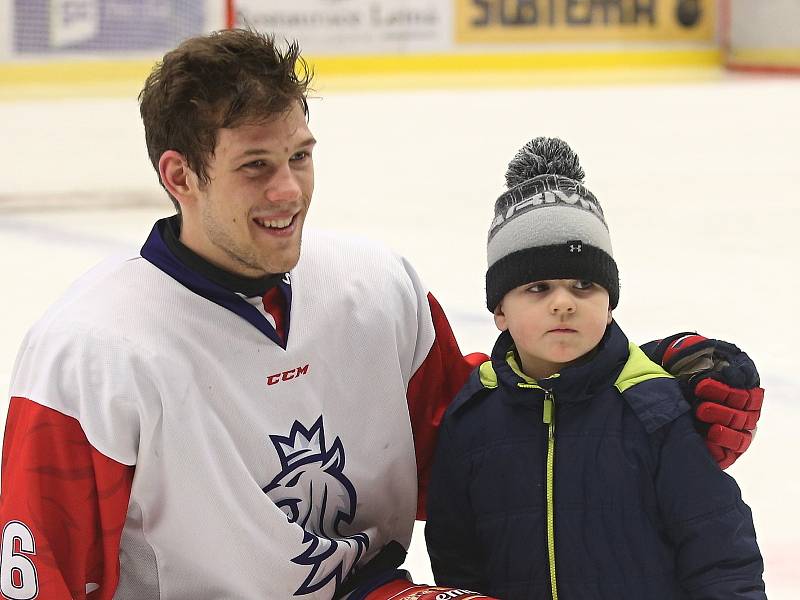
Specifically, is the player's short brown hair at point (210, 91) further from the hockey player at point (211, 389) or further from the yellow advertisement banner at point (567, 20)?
the yellow advertisement banner at point (567, 20)

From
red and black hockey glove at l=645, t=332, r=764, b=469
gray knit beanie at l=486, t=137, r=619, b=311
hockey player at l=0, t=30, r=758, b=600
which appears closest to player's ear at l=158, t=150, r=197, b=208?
hockey player at l=0, t=30, r=758, b=600

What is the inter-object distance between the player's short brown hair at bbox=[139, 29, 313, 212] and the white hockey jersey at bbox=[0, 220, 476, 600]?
5.6 inches

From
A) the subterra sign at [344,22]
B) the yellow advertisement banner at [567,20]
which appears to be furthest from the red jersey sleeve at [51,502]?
the yellow advertisement banner at [567,20]

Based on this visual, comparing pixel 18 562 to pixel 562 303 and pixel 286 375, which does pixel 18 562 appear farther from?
pixel 562 303

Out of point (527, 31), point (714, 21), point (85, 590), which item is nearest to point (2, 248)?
point (85, 590)

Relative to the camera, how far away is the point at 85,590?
4.94 feet

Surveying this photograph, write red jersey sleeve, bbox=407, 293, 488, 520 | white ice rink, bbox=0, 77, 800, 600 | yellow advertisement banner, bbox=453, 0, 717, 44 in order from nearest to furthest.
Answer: red jersey sleeve, bbox=407, 293, 488, 520
white ice rink, bbox=0, 77, 800, 600
yellow advertisement banner, bbox=453, 0, 717, 44

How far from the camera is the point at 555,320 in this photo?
1.53m

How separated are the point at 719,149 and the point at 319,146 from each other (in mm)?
1893

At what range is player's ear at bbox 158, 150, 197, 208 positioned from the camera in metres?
1.51

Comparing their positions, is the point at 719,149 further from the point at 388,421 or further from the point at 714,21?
the point at 388,421

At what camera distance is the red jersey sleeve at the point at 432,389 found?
5.80 feet

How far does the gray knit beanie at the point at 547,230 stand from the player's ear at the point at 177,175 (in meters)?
0.35

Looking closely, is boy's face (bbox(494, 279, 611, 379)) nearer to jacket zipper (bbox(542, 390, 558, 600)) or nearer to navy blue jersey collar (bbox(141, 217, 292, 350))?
jacket zipper (bbox(542, 390, 558, 600))
